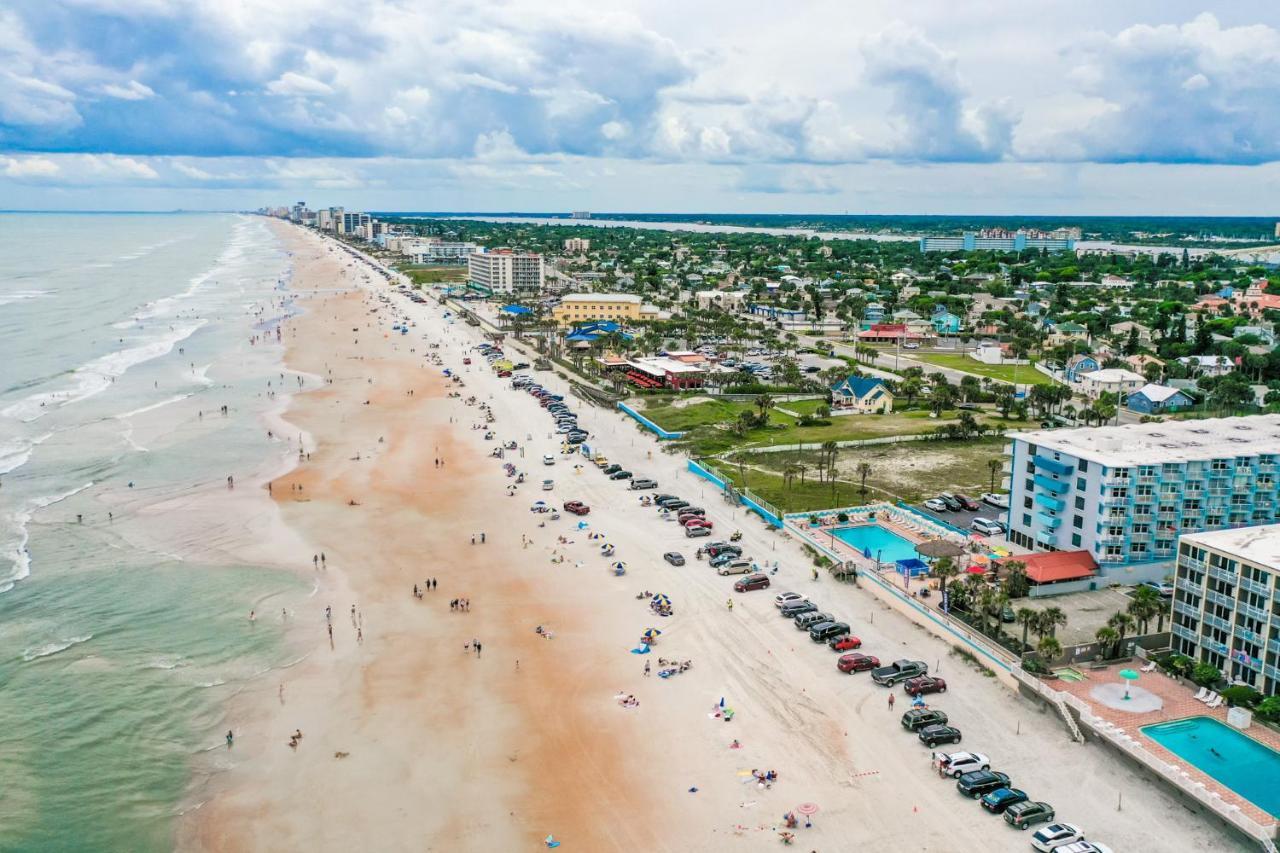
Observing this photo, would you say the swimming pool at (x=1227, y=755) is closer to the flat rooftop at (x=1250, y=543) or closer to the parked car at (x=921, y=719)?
the flat rooftop at (x=1250, y=543)

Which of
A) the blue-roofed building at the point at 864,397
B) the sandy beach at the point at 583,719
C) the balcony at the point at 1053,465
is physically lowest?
the sandy beach at the point at 583,719

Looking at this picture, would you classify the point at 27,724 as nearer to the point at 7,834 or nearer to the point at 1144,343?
the point at 7,834

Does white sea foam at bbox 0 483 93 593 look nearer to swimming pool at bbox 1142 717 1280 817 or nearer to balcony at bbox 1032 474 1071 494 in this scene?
swimming pool at bbox 1142 717 1280 817

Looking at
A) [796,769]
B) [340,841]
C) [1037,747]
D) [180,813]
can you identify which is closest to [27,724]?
[180,813]

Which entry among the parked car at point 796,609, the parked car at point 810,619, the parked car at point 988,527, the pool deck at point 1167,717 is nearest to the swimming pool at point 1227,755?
the pool deck at point 1167,717

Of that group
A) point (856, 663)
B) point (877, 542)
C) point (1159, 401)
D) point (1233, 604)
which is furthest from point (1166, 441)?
point (1159, 401)

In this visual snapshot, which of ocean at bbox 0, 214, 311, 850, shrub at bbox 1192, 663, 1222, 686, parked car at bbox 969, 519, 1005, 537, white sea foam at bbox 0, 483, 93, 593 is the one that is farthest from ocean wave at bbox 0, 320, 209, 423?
shrub at bbox 1192, 663, 1222, 686
